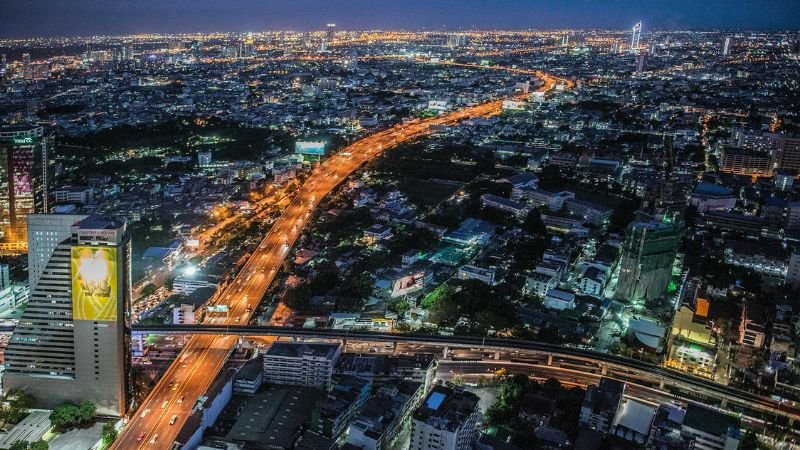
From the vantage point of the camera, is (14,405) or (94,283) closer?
(94,283)

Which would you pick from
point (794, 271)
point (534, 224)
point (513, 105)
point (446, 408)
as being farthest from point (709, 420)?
point (513, 105)

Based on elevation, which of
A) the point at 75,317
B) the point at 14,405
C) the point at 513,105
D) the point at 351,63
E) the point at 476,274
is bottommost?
the point at 14,405

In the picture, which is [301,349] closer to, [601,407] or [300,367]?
[300,367]

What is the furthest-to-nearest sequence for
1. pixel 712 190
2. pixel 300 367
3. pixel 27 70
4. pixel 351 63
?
pixel 351 63 < pixel 27 70 < pixel 712 190 < pixel 300 367

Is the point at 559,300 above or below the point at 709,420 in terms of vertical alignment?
above

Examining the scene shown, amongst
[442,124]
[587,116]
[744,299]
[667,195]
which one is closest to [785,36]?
[587,116]

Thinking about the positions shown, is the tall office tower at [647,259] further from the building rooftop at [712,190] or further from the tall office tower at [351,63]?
the tall office tower at [351,63]

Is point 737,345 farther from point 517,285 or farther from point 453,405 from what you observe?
point 453,405

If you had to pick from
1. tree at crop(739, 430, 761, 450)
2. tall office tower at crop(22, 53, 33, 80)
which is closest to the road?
tree at crop(739, 430, 761, 450)

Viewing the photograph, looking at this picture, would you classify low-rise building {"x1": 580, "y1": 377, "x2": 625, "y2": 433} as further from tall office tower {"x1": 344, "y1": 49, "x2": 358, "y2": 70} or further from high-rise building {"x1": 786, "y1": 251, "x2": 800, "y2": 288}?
tall office tower {"x1": 344, "y1": 49, "x2": 358, "y2": 70}
